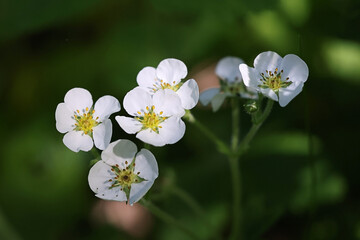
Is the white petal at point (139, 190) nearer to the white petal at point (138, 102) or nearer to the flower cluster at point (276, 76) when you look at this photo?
the white petal at point (138, 102)

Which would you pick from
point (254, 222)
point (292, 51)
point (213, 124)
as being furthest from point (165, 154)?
point (292, 51)

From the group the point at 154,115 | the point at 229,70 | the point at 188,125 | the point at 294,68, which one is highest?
the point at 188,125

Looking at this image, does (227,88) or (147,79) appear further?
(227,88)

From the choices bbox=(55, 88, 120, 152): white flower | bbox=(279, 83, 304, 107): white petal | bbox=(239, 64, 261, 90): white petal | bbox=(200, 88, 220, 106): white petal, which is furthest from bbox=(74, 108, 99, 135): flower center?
bbox=(279, 83, 304, 107): white petal

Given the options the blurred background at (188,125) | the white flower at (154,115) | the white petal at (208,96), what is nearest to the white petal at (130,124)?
the white flower at (154,115)

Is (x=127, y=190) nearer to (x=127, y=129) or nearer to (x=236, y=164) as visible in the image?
(x=127, y=129)

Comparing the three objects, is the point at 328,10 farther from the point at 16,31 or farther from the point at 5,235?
the point at 5,235

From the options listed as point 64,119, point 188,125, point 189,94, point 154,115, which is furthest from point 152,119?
point 188,125

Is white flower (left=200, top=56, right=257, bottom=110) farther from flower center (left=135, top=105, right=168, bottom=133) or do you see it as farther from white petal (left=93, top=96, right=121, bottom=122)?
white petal (left=93, top=96, right=121, bottom=122)
